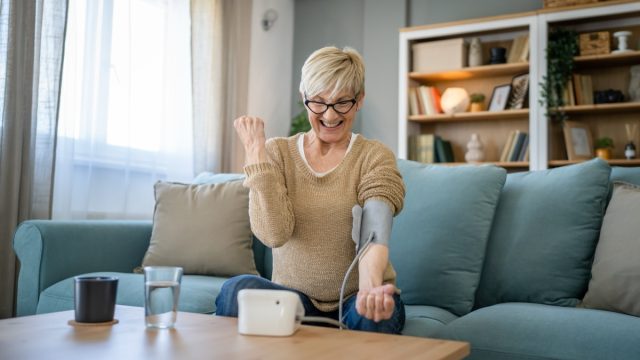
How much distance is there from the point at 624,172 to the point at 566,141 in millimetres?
2025

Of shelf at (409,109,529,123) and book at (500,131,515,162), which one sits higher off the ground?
shelf at (409,109,529,123)

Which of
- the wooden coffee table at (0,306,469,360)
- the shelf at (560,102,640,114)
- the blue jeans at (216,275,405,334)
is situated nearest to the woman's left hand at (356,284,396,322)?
the wooden coffee table at (0,306,469,360)

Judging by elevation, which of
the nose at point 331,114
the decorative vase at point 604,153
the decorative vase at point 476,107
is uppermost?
the decorative vase at point 476,107

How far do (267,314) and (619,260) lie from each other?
106cm

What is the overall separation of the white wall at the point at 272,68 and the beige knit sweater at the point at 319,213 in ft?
9.56

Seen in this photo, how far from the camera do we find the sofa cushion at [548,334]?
1.44 metres

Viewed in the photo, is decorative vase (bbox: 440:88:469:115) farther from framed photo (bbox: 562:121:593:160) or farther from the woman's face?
the woman's face

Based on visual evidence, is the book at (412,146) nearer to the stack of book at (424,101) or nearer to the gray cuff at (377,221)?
the stack of book at (424,101)

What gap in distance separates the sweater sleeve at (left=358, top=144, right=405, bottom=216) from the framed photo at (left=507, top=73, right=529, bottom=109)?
8.78 feet

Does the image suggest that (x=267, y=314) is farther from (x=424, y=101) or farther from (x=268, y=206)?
(x=424, y=101)

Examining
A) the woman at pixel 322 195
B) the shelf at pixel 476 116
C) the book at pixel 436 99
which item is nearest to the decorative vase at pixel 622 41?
the shelf at pixel 476 116

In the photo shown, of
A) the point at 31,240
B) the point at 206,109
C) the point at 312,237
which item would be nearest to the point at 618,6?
the point at 206,109

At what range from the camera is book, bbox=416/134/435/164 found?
4.32 m

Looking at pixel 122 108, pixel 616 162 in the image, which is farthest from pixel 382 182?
pixel 616 162
